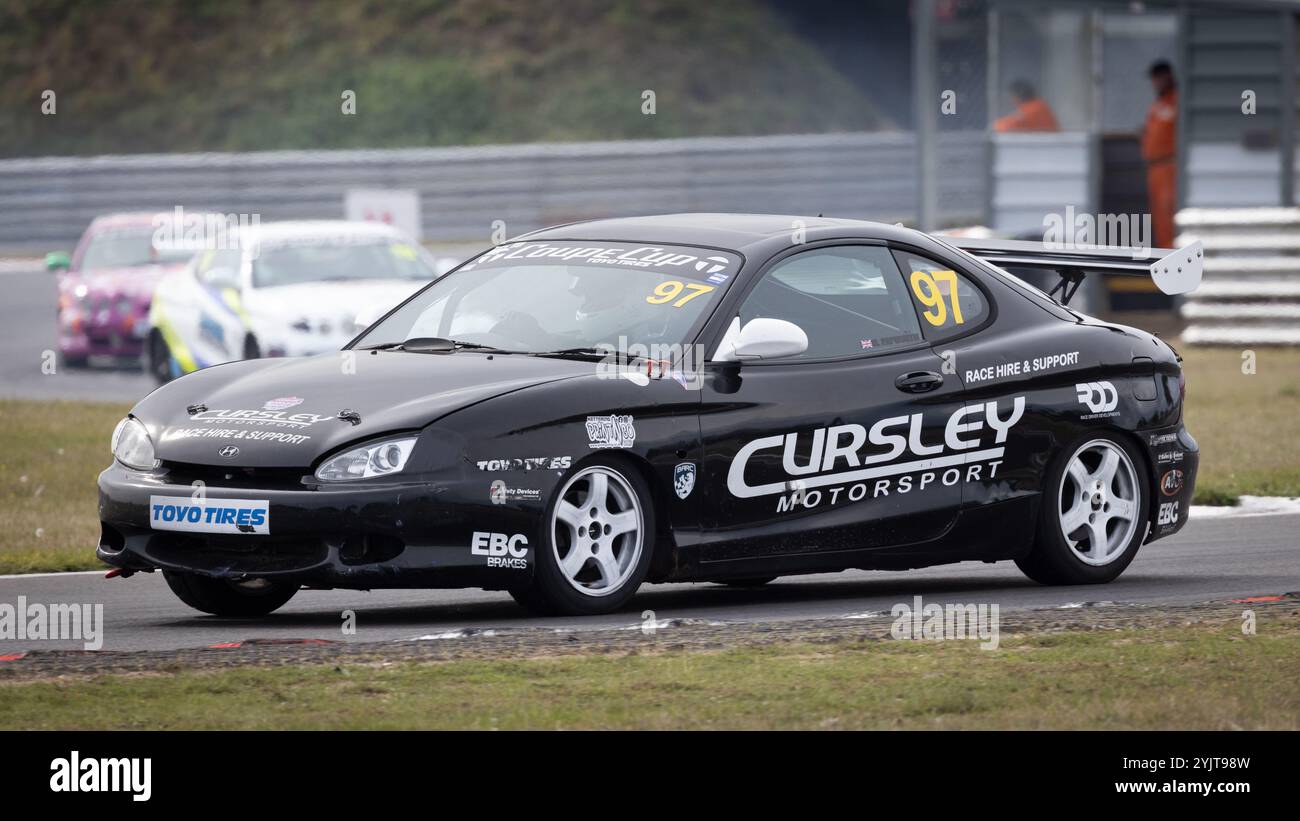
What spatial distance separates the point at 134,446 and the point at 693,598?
2.26 meters

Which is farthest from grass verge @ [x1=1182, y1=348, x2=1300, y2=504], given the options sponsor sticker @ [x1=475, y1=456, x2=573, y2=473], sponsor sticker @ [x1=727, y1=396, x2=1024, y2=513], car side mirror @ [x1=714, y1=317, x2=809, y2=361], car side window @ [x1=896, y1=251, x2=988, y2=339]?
sponsor sticker @ [x1=475, y1=456, x2=573, y2=473]

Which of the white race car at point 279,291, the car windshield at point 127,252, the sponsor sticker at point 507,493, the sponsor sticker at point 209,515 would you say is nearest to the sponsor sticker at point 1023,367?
the sponsor sticker at point 507,493

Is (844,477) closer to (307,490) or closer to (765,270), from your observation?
(765,270)

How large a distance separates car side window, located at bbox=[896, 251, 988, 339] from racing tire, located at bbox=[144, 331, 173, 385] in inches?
438

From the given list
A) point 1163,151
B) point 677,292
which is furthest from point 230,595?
point 1163,151

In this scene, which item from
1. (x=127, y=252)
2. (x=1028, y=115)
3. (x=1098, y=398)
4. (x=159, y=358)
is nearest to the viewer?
(x=1098, y=398)

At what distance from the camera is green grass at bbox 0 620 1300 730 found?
596 centimetres

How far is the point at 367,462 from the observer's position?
24.5ft

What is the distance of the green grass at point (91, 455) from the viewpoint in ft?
36.3

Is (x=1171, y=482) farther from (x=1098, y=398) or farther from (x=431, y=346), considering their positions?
(x=431, y=346)

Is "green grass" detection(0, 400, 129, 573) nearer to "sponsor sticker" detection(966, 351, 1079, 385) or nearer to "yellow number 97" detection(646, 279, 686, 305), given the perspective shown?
"yellow number 97" detection(646, 279, 686, 305)

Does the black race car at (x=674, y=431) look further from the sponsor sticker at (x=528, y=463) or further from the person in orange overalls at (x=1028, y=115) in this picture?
the person in orange overalls at (x=1028, y=115)

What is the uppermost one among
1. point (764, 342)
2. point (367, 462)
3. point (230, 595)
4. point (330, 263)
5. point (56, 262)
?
point (56, 262)

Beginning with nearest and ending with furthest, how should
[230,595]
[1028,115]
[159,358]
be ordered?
[230,595], [159,358], [1028,115]
